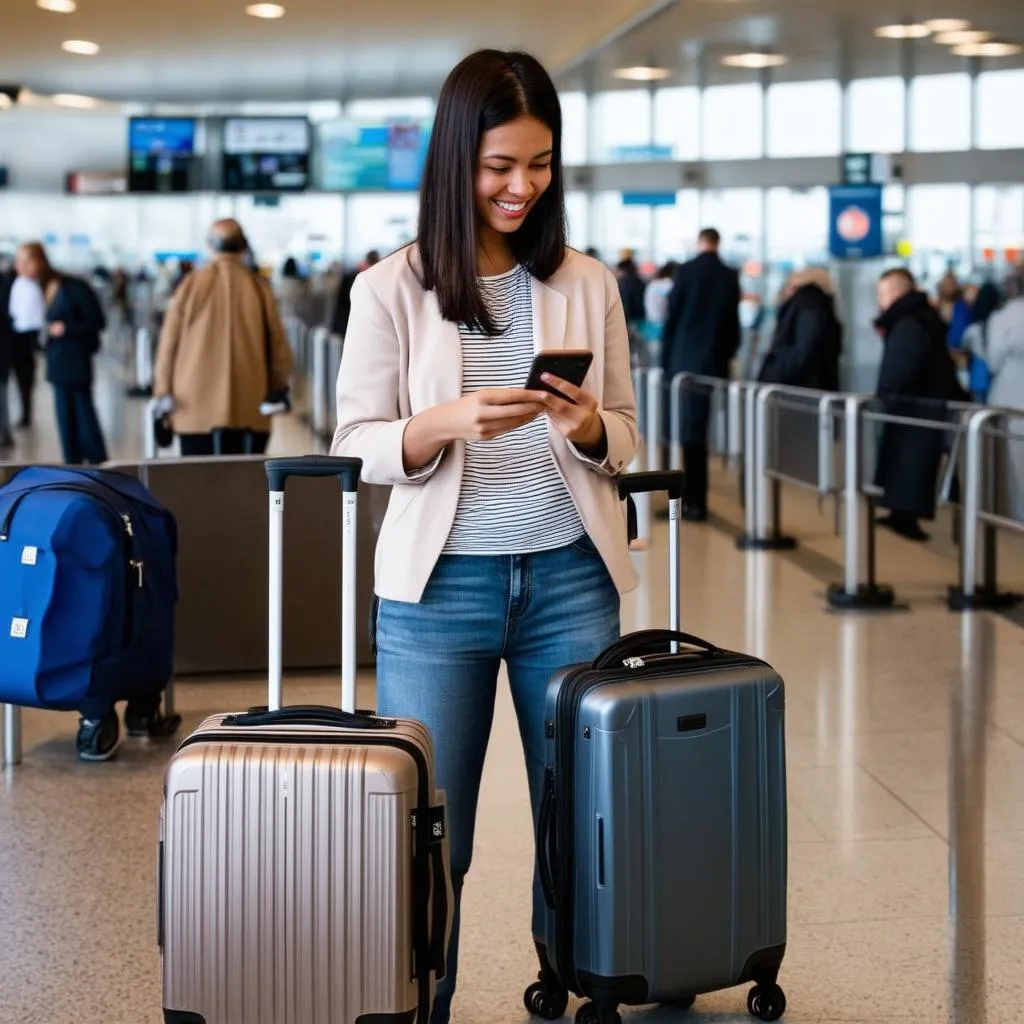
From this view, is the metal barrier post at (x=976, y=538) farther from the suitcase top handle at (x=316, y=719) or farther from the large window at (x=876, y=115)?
the large window at (x=876, y=115)

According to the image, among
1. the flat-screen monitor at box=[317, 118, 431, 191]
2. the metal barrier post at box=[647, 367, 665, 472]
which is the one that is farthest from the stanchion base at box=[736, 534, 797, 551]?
the flat-screen monitor at box=[317, 118, 431, 191]

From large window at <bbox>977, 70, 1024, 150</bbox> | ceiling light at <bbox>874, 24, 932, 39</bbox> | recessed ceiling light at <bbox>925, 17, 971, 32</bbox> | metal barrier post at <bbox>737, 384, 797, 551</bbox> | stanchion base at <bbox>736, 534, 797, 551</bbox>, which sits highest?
ceiling light at <bbox>874, 24, 932, 39</bbox>

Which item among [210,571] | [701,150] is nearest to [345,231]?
[701,150]

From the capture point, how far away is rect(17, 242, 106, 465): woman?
1256 cm

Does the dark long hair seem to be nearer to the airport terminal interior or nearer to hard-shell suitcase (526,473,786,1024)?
the airport terminal interior

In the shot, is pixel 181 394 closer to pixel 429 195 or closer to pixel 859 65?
pixel 429 195

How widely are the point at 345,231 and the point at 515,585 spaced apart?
28.1 metres

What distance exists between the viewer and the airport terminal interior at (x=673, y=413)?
402 centimetres

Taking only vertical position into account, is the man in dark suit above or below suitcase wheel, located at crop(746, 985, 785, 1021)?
above

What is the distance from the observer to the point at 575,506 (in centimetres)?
276

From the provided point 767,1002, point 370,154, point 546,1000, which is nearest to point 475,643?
point 546,1000

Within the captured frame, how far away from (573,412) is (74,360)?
10.8 meters

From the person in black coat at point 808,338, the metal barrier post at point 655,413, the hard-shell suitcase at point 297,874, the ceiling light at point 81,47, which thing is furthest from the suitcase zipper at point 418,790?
the ceiling light at point 81,47

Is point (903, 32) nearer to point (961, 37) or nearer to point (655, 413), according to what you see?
point (961, 37)
